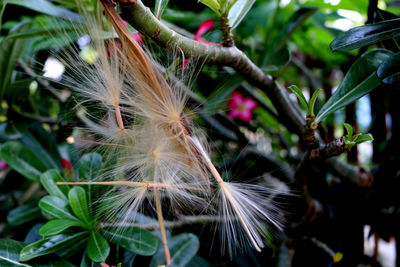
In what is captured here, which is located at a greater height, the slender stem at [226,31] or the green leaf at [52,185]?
the slender stem at [226,31]

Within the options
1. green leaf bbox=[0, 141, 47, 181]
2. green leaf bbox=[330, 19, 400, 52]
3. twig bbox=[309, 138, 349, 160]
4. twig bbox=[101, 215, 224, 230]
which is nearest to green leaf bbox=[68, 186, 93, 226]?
twig bbox=[101, 215, 224, 230]

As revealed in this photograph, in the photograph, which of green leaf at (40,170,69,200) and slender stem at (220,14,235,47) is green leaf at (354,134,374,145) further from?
green leaf at (40,170,69,200)

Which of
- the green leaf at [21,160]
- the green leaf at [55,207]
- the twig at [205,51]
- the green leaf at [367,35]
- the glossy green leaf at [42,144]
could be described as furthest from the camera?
the glossy green leaf at [42,144]

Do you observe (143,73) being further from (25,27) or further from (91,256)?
(25,27)

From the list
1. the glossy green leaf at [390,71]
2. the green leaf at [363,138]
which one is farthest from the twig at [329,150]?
the glossy green leaf at [390,71]

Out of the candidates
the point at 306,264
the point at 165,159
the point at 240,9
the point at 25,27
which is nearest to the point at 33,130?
the point at 25,27

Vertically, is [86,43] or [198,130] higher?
[86,43]

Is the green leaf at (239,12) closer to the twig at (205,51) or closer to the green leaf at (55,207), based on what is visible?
the twig at (205,51)

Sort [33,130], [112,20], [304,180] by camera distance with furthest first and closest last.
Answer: [33,130] → [304,180] → [112,20]
